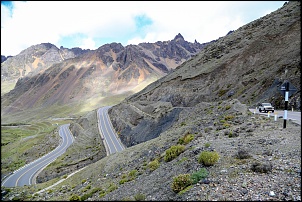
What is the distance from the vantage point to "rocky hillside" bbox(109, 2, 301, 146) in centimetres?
4256

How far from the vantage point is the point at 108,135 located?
2758 inches

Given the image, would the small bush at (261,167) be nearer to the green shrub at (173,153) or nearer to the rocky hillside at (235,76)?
the green shrub at (173,153)

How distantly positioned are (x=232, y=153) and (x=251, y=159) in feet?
4.61

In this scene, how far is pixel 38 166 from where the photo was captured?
5856 cm

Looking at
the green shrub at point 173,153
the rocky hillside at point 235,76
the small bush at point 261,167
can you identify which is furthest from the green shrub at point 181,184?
the rocky hillside at point 235,76

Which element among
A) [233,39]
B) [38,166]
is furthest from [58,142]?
[233,39]

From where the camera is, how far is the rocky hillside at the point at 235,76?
42.6 metres

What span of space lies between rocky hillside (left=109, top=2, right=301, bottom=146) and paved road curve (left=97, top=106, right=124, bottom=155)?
87.9 inches

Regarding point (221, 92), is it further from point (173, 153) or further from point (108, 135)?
point (173, 153)

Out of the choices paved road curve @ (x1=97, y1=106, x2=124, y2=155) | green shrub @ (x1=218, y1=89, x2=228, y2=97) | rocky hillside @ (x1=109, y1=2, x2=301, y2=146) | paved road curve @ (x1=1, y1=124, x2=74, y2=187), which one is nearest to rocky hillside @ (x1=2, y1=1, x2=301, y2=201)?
green shrub @ (x1=218, y1=89, x2=228, y2=97)

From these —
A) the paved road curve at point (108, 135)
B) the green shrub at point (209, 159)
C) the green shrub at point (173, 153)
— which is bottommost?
the paved road curve at point (108, 135)

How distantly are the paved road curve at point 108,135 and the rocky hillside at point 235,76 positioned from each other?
2.23 m

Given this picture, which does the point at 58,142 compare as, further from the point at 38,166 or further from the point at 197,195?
the point at 197,195

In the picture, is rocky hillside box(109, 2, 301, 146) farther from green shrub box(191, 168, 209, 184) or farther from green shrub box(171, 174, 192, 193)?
green shrub box(171, 174, 192, 193)
